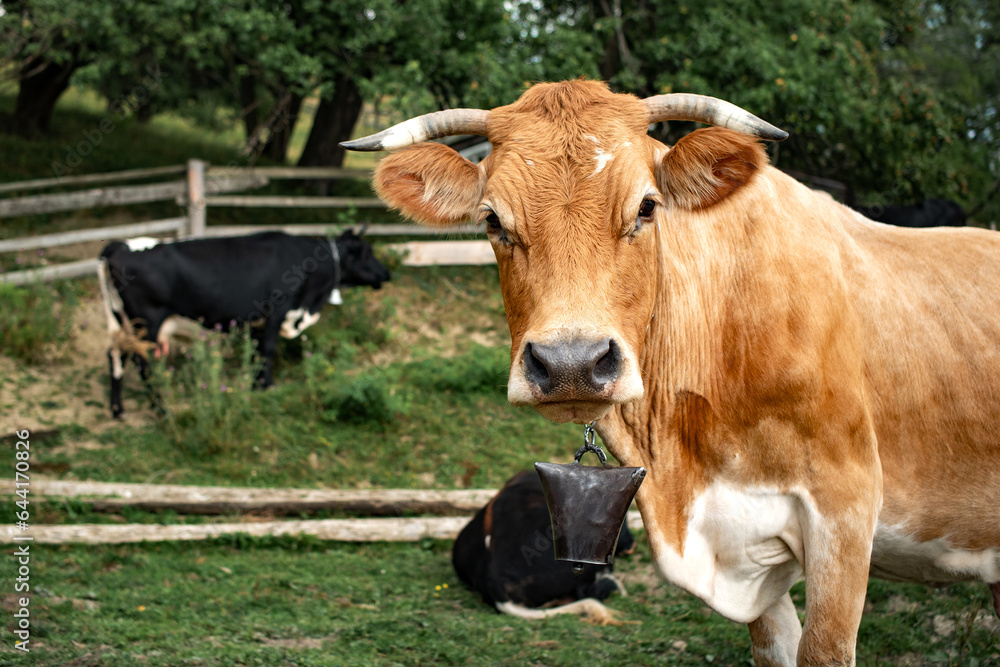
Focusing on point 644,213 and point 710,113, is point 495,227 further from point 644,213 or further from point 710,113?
point 710,113

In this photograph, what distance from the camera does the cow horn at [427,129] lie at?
3025 millimetres

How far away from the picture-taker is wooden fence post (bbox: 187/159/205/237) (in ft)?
36.5

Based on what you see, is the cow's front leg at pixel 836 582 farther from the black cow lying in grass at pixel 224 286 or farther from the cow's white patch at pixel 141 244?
the cow's white patch at pixel 141 244

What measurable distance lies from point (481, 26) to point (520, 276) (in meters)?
9.00

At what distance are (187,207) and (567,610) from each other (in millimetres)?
8956

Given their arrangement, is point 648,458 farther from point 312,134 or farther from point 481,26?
point 312,134

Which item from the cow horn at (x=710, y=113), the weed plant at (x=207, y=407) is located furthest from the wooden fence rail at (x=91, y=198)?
the cow horn at (x=710, y=113)

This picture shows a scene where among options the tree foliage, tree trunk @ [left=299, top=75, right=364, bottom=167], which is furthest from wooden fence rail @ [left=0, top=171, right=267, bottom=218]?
tree trunk @ [left=299, top=75, right=364, bottom=167]

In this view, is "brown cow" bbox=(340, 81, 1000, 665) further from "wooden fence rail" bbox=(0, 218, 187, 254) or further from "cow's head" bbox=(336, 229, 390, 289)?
"wooden fence rail" bbox=(0, 218, 187, 254)

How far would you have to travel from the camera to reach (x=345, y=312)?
10.6 m

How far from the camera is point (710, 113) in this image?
2916 mm

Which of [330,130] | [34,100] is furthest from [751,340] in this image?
[34,100]

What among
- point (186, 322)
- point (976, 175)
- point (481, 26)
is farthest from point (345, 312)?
point (976, 175)

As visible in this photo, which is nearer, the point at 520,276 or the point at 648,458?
the point at 520,276
